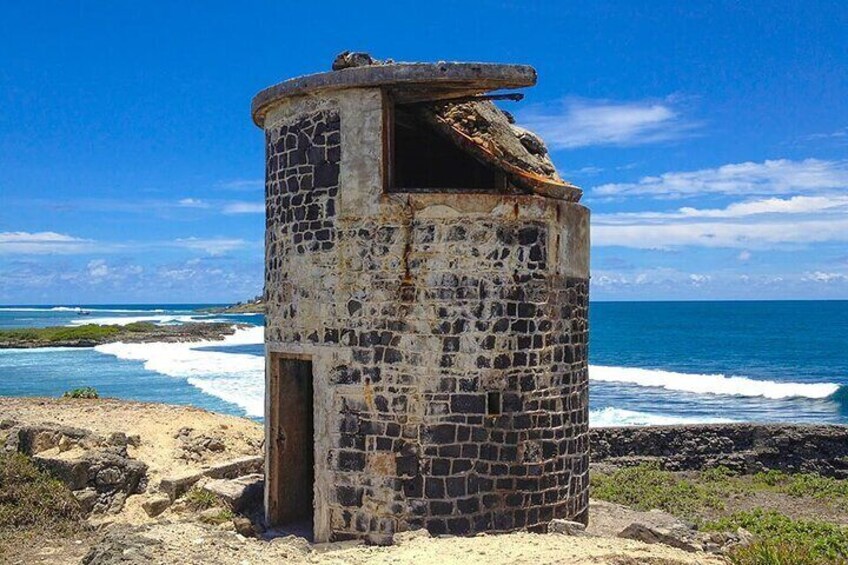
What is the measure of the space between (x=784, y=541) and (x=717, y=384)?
43.5 meters

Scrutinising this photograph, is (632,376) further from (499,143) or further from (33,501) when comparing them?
(33,501)

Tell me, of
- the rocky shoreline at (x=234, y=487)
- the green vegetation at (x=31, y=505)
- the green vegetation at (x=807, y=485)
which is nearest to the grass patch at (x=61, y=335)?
the rocky shoreline at (x=234, y=487)

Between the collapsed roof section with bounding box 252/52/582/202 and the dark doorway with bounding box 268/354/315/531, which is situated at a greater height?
the collapsed roof section with bounding box 252/52/582/202

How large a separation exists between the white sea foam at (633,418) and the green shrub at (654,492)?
13.9 metres

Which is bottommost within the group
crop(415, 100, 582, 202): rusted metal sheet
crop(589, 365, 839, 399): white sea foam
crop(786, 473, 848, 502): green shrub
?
crop(589, 365, 839, 399): white sea foam

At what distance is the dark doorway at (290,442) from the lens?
34.5 ft

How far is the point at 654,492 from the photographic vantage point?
1655 cm

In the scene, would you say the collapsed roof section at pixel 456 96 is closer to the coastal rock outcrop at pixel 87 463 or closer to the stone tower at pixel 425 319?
the stone tower at pixel 425 319

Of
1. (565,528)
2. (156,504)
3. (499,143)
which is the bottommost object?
(156,504)

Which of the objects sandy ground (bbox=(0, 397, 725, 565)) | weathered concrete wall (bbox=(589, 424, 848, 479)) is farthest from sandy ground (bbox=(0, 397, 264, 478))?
weathered concrete wall (bbox=(589, 424, 848, 479))

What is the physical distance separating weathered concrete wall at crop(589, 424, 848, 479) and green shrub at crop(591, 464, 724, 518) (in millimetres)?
2119

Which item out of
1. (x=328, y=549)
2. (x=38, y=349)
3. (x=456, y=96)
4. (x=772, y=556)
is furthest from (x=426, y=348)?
(x=38, y=349)

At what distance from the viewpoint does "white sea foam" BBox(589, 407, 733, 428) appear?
33.2 m

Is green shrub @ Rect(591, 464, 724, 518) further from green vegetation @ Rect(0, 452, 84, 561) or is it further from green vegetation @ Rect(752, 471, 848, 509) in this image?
green vegetation @ Rect(0, 452, 84, 561)
